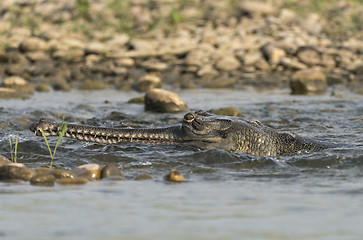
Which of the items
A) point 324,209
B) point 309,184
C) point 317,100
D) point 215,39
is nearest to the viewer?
point 324,209

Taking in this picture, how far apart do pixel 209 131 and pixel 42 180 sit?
7.79 feet

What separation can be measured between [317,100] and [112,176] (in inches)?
342

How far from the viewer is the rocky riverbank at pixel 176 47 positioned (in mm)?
17531

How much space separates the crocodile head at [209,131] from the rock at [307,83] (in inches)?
328

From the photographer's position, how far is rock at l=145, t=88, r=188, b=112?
1239 cm

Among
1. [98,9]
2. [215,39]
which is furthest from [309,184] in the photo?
[98,9]

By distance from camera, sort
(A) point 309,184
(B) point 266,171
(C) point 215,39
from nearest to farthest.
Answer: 1. (A) point 309,184
2. (B) point 266,171
3. (C) point 215,39

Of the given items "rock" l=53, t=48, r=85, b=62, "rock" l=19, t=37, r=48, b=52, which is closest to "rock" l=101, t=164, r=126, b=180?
"rock" l=53, t=48, r=85, b=62

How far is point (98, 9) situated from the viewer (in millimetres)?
23641

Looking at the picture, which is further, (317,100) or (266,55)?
(266,55)

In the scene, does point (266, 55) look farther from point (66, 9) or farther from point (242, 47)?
point (66, 9)

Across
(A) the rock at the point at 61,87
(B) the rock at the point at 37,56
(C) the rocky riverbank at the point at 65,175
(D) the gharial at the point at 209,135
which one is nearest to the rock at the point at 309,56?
(A) the rock at the point at 61,87

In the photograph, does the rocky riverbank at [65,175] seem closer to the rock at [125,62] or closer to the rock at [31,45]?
the rock at [125,62]

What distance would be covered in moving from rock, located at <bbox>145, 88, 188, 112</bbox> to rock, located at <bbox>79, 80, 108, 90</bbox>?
445 cm
